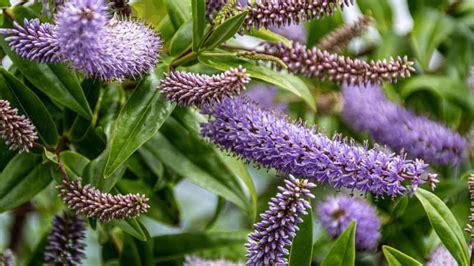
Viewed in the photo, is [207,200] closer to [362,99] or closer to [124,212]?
[362,99]

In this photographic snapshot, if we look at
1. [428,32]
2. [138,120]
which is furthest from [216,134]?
[428,32]

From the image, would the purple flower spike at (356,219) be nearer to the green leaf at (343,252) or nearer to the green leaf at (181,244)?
the green leaf at (181,244)

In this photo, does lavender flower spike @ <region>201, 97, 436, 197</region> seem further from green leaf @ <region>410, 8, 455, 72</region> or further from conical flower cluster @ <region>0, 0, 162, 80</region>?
green leaf @ <region>410, 8, 455, 72</region>

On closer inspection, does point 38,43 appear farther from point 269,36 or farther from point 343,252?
point 343,252

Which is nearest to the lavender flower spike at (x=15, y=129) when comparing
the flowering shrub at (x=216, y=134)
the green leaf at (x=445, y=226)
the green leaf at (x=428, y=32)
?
the flowering shrub at (x=216, y=134)

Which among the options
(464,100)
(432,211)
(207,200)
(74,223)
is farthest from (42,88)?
(207,200)
